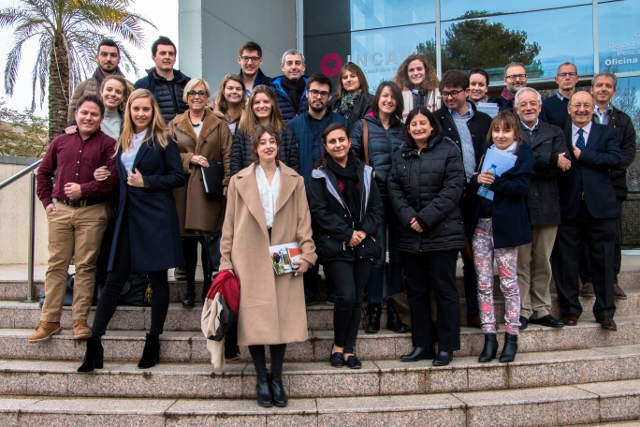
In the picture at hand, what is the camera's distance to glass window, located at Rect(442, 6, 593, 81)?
916cm

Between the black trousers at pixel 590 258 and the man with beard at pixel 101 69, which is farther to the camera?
the man with beard at pixel 101 69

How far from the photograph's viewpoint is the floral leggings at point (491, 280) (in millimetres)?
4363

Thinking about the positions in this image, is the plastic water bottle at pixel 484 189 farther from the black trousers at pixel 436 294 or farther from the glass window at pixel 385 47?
the glass window at pixel 385 47

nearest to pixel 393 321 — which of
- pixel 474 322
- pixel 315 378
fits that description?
pixel 474 322

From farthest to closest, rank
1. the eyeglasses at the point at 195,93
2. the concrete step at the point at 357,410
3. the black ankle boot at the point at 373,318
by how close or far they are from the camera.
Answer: the eyeglasses at the point at 195,93 < the black ankle boot at the point at 373,318 < the concrete step at the point at 357,410

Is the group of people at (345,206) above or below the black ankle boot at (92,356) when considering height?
above

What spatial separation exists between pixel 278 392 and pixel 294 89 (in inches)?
122

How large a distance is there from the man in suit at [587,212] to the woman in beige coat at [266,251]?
243 centimetres

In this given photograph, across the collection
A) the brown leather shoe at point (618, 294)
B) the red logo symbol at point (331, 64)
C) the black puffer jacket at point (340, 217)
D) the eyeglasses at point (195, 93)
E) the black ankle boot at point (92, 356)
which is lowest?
the black ankle boot at point (92, 356)

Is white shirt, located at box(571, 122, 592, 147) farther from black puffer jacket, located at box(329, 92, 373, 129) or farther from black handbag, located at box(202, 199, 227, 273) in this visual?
black handbag, located at box(202, 199, 227, 273)

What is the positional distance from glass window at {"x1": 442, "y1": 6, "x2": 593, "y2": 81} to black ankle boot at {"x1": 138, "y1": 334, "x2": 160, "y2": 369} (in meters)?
7.28

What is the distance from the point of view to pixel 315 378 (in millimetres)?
4109

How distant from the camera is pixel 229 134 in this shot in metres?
5.08

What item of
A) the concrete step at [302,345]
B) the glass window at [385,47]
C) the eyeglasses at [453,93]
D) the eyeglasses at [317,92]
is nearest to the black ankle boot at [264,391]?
the concrete step at [302,345]
